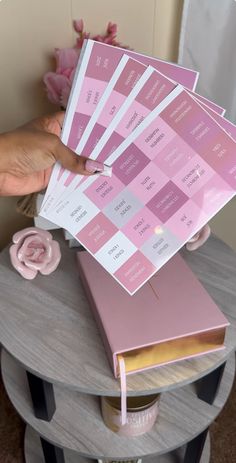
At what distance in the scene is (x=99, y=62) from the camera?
719 millimetres

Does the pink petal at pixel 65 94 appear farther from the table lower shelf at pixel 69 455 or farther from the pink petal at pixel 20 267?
the table lower shelf at pixel 69 455

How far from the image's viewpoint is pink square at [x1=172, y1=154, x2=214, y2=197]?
0.69m

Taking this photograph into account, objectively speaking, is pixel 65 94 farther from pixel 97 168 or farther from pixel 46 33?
pixel 97 168

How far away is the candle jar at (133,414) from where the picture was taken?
848 mm

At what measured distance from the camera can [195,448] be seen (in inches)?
38.7

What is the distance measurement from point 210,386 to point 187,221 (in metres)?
0.37

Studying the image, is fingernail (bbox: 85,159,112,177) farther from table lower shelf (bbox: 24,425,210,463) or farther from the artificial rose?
table lower shelf (bbox: 24,425,210,463)

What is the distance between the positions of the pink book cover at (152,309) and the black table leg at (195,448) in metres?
0.29

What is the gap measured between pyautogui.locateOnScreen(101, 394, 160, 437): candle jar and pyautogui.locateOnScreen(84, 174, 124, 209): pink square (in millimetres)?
370

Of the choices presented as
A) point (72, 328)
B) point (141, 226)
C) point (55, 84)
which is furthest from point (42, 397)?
point (55, 84)

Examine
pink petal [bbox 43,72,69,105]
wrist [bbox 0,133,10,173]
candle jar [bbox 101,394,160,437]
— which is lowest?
candle jar [bbox 101,394,160,437]

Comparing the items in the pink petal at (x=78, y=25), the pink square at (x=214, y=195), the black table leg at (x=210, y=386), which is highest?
the pink petal at (x=78, y=25)

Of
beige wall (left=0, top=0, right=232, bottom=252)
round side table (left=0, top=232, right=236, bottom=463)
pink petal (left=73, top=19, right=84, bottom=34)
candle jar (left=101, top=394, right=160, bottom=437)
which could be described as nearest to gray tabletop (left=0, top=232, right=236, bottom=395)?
round side table (left=0, top=232, right=236, bottom=463)

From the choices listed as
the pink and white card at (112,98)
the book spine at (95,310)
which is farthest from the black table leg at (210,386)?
the pink and white card at (112,98)
